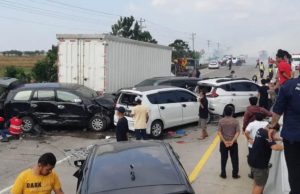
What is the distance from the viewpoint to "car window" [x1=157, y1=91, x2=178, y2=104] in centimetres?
1569

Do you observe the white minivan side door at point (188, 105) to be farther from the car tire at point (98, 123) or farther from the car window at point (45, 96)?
the car window at point (45, 96)

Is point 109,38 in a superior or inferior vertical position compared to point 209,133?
superior

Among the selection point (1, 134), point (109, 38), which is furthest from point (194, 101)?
point (1, 134)

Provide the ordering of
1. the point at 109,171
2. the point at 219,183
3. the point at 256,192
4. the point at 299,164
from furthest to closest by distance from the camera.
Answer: the point at 219,183
the point at 256,192
the point at 109,171
the point at 299,164

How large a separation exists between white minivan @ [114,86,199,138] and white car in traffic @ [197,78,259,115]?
50.3 inches

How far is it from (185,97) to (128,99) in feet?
7.84

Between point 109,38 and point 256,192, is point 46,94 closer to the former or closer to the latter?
point 109,38

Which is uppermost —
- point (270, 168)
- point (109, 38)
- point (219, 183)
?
point (109, 38)

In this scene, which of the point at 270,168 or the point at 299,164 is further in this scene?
the point at 270,168

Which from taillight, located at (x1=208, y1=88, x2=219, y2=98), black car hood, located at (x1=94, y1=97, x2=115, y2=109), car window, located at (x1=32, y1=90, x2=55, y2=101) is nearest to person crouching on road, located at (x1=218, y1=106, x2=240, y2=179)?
black car hood, located at (x1=94, y1=97, x2=115, y2=109)

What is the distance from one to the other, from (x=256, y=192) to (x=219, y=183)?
2.07 meters

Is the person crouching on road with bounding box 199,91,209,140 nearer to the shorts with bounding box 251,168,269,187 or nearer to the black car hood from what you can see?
the black car hood

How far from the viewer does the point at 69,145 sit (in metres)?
14.7

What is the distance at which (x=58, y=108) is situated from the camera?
16.6m
